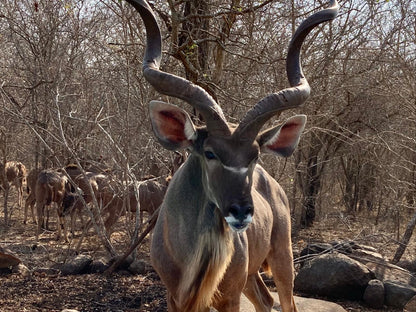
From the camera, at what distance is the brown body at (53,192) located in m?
9.96

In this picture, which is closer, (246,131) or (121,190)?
(246,131)

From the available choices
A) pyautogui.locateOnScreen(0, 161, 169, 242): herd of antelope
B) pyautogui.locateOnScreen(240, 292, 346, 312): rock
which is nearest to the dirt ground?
pyautogui.locateOnScreen(240, 292, 346, 312): rock

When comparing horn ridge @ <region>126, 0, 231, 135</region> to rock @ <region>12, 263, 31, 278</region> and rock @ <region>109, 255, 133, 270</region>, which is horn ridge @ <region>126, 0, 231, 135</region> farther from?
rock @ <region>12, 263, 31, 278</region>

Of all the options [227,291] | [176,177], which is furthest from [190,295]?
[176,177]

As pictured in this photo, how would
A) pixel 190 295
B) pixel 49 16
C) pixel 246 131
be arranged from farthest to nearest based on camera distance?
pixel 49 16
pixel 190 295
pixel 246 131

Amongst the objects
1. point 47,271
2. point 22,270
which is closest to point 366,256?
point 47,271

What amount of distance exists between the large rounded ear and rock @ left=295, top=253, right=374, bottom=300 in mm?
3973

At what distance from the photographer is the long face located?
2771 mm

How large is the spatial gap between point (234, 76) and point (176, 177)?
4913 mm

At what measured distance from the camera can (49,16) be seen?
29.4ft

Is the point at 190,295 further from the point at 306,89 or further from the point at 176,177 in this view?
the point at 306,89

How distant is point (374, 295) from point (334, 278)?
1.68 ft

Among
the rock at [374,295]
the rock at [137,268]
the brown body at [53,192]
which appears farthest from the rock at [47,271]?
the rock at [374,295]

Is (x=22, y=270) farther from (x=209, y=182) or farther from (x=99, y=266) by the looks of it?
(x=209, y=182)
